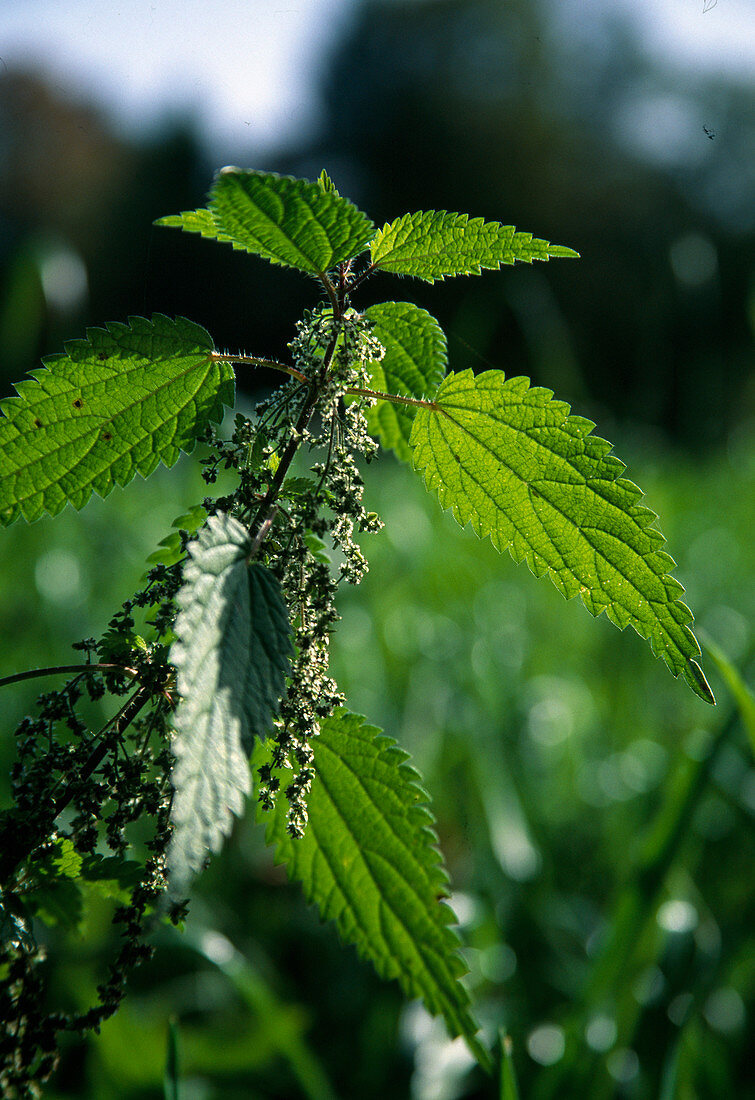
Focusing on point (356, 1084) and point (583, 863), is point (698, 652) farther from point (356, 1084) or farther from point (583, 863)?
point (583, 863)

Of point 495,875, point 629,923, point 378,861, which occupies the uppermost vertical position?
point 378,861

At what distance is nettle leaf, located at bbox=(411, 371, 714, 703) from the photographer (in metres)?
0.66

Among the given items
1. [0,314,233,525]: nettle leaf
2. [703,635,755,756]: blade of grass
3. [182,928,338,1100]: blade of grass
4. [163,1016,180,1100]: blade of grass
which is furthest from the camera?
[182,928,338,1100]: blade of grass

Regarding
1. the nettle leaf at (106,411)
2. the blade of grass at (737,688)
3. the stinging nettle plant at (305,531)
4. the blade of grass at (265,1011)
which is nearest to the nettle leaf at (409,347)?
the stinging nettle plant at (305,531)

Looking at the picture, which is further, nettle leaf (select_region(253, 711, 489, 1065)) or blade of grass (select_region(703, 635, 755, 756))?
blade of grass (select_region(703, 635, 755, 756))

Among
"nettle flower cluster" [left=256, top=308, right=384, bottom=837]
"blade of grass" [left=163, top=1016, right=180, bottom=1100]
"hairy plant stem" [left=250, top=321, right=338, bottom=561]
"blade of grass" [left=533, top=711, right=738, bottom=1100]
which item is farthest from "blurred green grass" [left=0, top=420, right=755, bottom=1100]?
"hairy plant stem" [left=250, top=321, right=338, bottom=561]

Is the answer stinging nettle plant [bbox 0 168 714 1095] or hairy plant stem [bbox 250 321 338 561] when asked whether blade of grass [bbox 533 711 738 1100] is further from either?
hairy plant stem [bbox 250 321 338 561]

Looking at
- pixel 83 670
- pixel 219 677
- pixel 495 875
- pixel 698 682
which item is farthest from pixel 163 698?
pixel 495 875

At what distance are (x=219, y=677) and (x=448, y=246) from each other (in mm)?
442

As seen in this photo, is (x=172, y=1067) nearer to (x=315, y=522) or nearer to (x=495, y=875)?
(x=315, y=522)

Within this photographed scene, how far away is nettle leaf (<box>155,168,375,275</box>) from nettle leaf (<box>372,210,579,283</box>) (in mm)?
65

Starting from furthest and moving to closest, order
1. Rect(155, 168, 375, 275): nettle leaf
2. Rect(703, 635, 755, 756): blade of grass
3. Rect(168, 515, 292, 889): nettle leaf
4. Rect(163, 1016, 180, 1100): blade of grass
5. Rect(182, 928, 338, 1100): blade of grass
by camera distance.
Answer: Rect(182, 928, 338, 1100): blade of grass
Rect(703, 635, 755, 756): blade of grass
Rect(163, 1016, 180, 1100): blade of grass
Rect(155, 168, 375, 275): nettle leaf
Rect(168, 515, 292, 889): nettle leaf

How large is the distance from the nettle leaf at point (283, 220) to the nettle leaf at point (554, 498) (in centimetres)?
16

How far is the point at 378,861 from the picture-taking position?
2.50ft
